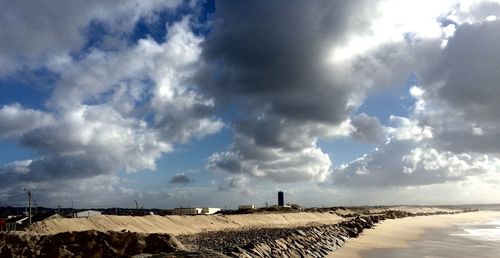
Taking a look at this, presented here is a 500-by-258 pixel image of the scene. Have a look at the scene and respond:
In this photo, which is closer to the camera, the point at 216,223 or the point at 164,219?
the point at 164,219

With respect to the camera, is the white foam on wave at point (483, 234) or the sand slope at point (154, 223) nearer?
the sand slope at point (154, 223)

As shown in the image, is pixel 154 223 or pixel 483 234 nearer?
pixel 154 223

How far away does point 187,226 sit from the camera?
46.1 metres

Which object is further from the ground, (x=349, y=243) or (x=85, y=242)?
(x=85, y=242)

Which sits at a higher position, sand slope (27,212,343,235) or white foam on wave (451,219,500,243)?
sand slope (27,212,343,235)

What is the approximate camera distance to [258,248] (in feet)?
63.1

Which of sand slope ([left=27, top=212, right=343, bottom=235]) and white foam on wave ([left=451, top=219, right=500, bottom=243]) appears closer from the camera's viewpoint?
sand slope ([left=27, top=212, right=343, bottom=235])

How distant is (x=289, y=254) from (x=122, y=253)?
10576 mm

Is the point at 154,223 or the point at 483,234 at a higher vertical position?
the point at 154,223

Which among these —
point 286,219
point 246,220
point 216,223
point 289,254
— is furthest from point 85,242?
point 286,219

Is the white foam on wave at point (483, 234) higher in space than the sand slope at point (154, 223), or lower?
lower

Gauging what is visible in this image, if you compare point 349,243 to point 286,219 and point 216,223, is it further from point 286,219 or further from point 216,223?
point 286,219

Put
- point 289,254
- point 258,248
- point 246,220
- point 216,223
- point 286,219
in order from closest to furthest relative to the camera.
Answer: point 258,248 < point 289,254 < point 216,223 < point 246,220 < point 286,219

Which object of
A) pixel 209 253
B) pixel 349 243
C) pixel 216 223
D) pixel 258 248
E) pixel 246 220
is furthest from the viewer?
pixel 246 220
